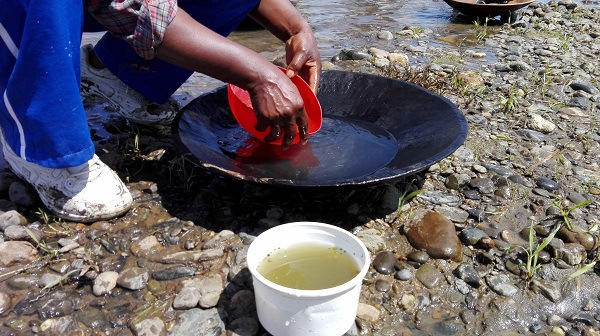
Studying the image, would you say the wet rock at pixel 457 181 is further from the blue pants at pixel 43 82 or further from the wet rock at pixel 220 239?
the blue pants at pixel 43 82

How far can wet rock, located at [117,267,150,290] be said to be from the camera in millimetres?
1825

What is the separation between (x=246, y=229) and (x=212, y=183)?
0.39 m

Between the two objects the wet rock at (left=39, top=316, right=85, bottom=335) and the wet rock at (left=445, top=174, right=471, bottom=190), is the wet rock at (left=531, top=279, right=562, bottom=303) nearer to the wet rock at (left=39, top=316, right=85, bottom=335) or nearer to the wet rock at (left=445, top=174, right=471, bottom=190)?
the wet rock at (left=445, top=174, right=471, bottom=190)

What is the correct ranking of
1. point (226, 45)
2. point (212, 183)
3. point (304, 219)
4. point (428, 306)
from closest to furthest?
point (428, 306) → point (226, 45) → point (304, 219) → point (212, 183)

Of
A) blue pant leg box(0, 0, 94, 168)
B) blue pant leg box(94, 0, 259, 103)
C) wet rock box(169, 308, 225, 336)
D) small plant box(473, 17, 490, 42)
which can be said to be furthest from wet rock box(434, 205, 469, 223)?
small plant box(473, 17, 490, 42)

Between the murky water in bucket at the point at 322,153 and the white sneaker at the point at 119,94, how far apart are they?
42 centimetres

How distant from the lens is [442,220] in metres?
2.14

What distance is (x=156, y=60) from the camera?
99.3 inches

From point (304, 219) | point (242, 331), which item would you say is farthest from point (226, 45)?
point (242, 331)

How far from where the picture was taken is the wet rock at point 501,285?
1835mm

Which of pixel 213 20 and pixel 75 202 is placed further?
pixel 213 20

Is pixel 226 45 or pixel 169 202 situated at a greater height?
pixel 226 45

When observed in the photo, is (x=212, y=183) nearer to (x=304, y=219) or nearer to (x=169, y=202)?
(x=169, y=202)

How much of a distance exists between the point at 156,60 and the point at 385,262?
1.45 meters
